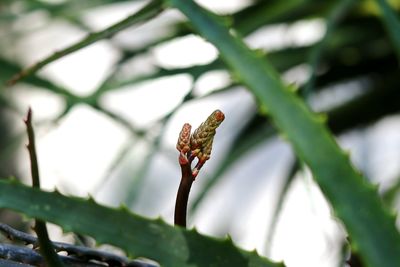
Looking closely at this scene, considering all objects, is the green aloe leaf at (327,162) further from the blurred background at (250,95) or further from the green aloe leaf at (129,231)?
the blurred background at (250,95)

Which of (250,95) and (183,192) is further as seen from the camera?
(250,95)

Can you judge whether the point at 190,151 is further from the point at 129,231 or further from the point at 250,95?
the point at 250,95

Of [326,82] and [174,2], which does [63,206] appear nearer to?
[174,2]

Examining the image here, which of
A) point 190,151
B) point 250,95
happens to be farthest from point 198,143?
point 250,95

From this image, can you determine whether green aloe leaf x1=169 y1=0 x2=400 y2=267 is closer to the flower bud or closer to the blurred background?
the flower bud

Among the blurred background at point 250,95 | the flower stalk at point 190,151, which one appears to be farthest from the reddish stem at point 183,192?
the blurred background at point 250,95

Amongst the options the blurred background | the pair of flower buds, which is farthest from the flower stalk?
the blurred background

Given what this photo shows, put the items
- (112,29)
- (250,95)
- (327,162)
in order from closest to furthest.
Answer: (327,162) < (112,29) < (250,95)
